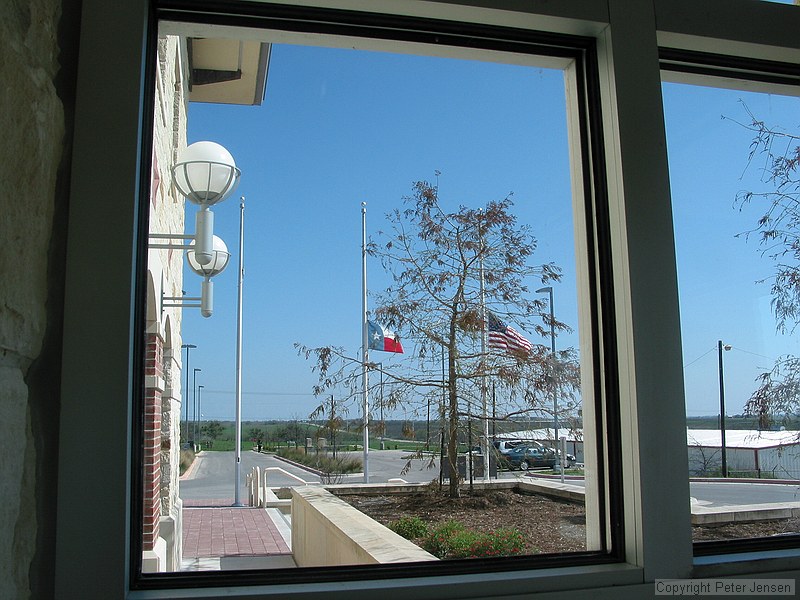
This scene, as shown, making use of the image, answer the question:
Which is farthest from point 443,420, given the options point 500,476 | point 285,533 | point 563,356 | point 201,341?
point 201,341

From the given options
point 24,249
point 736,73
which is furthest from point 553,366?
point 24,249

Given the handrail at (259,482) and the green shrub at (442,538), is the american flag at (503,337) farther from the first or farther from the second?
the handrail at (259,482)

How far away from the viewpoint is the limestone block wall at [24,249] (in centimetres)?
99

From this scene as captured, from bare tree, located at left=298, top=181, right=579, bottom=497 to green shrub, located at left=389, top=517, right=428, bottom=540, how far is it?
219mm

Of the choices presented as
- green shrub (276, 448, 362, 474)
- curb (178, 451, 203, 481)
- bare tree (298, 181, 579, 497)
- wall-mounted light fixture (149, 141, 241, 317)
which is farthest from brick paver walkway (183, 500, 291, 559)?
wall-mounted light fixture (149, 141, 241, 317)

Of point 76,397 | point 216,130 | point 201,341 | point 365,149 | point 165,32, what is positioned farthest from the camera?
point 365,149

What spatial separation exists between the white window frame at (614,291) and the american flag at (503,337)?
2.30 feet

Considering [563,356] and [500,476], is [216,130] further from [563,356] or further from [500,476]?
[500,476]

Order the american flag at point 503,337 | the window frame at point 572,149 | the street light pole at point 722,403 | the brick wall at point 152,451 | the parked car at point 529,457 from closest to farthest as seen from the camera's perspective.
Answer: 1. the window frame at point 572,149
2. the brick wall at point 152,451
3. the street light pole at point 722,403
4. the parked car at point 529,457
5. the american flag at point 503,337

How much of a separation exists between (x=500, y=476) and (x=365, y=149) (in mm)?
1126

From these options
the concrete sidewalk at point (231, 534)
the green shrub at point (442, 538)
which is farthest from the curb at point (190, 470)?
the green shrub at point (442, 538)

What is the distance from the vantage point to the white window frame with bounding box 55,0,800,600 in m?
1.22

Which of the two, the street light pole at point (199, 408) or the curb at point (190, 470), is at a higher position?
the street light pole at point (199, 408)

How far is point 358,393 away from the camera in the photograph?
2174mm
